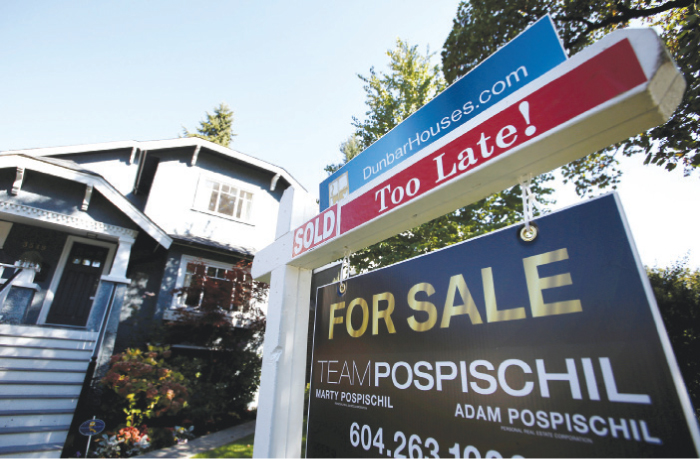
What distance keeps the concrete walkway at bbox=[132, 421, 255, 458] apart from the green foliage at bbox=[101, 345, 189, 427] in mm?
670

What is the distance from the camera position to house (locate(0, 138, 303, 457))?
251 inches

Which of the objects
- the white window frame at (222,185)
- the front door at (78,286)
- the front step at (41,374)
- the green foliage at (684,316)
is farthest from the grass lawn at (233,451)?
the green foliage at (684,316)

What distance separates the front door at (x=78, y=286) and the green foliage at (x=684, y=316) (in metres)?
14.7

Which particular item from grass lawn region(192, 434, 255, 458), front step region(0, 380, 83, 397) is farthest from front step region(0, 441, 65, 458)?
grass lawn region(192, 434, 255, 458)

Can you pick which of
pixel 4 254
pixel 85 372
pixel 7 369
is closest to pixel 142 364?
pixel 85 372

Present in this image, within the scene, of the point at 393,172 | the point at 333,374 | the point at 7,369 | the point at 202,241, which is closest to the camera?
the point at 393,172

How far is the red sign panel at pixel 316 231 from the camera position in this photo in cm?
207

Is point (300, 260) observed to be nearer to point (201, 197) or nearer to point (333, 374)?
point (333, 374)

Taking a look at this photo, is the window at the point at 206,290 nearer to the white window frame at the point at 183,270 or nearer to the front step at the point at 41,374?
the white window frame at the point at 183,270

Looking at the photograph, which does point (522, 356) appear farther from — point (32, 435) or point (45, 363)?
point (45, 363)

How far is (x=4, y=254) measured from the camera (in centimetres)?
863

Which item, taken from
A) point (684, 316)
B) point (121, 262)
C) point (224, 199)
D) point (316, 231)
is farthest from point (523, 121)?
point (224, 199)

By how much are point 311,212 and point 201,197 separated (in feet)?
34.6

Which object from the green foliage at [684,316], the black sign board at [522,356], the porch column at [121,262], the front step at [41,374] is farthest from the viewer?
the porch column at [121,262]
